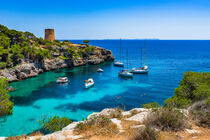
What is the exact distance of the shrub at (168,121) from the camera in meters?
6.39

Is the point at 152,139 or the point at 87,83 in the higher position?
the point at 152,139

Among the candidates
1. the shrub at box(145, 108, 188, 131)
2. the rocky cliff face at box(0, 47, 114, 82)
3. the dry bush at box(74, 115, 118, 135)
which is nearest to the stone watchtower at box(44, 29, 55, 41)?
the rocky cliff face at box(0, 47, 114, 82)

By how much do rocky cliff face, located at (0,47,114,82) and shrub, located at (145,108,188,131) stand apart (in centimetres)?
4135

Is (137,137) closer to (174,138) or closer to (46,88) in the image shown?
(174,138)

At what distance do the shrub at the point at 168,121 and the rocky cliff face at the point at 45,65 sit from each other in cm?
4135

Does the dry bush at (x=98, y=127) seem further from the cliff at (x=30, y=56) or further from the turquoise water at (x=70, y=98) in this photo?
the cliff at (x=30, y=56)

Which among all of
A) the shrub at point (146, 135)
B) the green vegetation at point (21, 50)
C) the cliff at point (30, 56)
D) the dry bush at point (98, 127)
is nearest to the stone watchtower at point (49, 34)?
the green vegetation at point (21, 50)

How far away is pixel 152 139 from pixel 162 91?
30.8 meters

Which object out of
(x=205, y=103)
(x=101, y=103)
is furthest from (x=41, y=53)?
(x=205, y=103)

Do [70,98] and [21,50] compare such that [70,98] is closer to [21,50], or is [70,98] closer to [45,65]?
[21,50]

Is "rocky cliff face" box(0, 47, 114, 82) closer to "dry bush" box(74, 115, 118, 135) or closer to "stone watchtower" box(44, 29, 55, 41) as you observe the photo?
"stone watchtower" box(44, 29, 55, 41)

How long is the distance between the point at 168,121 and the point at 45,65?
175ft

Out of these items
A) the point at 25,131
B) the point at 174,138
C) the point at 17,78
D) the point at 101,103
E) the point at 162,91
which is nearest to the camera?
the point at 174,138

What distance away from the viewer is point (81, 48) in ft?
245
